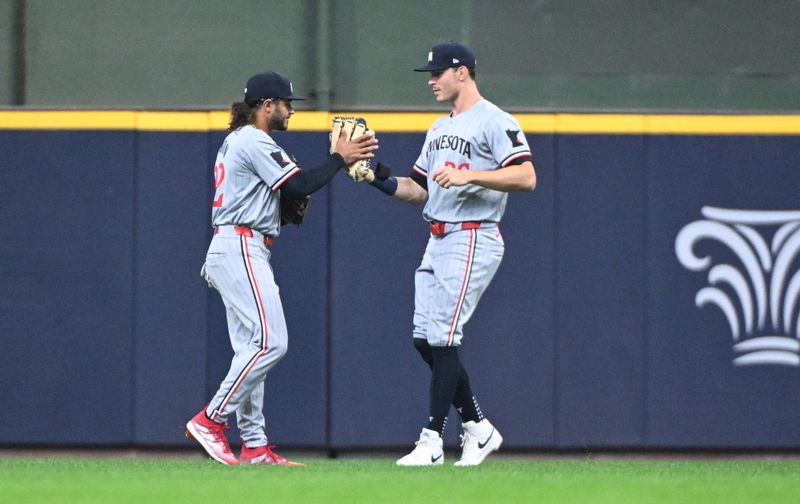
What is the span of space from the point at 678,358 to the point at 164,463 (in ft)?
8.91

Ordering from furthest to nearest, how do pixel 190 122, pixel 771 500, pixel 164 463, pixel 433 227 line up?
1. pixel 190 122
2. pixel 164 463
3. pixel 433 227
4. pixel 771 500

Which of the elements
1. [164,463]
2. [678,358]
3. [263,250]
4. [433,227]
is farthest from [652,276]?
[164,463]

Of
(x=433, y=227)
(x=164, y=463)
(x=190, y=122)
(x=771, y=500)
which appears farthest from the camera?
(x=190, y=122)

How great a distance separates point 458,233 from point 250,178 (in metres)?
0.96

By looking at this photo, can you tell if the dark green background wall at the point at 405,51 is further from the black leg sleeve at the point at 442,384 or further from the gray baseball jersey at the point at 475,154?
the black leg sleeve at the point at 442,384

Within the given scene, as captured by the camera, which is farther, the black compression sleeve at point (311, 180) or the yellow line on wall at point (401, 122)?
the yellow line on wall at point (401, 122)

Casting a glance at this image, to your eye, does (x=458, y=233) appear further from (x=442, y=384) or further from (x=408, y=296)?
(x=408, y=296)

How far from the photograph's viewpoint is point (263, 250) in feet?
20.7

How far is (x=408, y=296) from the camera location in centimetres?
734

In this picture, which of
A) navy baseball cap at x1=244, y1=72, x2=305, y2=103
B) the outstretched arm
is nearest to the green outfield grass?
the outstretched arm

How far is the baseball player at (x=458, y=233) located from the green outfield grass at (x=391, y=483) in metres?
0.25

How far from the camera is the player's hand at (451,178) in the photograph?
5750 mm

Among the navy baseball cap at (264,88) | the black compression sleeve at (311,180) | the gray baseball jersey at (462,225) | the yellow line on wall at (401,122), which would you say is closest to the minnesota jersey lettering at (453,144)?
the gray baseball jersey at (462,225)

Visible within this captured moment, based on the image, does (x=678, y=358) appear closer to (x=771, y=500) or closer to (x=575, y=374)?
(x=575, y=374)
